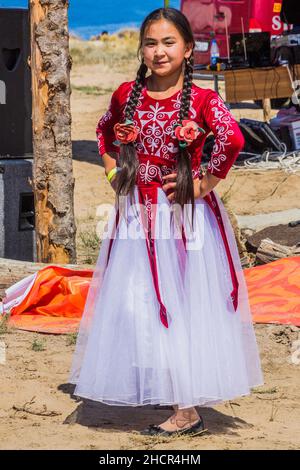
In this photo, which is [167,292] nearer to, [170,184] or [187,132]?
[170,184]

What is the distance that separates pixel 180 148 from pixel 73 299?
8.19 ft

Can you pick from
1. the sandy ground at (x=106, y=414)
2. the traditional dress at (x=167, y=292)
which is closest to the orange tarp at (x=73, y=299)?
the sandy ground at (x=106, y=414)

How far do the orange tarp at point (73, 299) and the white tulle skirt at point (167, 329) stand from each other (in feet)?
6.33

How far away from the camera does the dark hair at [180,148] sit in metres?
4.33

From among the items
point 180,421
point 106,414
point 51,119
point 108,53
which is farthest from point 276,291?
point 108,53

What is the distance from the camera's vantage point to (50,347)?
5965mm

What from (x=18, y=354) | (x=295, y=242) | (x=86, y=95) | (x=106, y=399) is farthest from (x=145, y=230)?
(x=86, y=95)

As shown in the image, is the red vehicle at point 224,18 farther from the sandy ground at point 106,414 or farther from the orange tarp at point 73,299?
the sandy ground at point 106,414

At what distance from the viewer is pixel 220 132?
4.27 metres

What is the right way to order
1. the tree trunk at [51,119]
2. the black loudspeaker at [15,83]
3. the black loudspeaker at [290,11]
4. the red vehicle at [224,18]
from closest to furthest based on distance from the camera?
1. the tree trunk at [51,119]
2. the black loudspeaker at [15,83]
3. the black loudspeaker at [290,11]
4. the red vehicle at [224,18]

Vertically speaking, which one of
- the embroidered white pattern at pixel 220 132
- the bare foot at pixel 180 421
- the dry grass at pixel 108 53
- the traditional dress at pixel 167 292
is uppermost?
the dry grass at pixel 108 53

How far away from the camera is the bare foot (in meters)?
4.38

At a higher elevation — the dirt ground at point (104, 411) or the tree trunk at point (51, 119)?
the tree trunk at point (51, 119)
